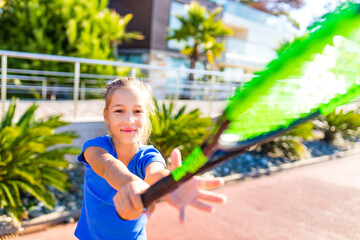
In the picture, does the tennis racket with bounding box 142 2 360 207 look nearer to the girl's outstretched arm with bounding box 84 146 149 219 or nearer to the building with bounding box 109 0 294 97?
the girl's outstretched arm with bounding box 84 146 149 219

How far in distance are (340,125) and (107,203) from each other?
9.41 meters

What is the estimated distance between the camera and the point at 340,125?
9406 millimetres

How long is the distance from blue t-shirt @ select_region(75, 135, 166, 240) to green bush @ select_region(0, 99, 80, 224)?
2.15 metres

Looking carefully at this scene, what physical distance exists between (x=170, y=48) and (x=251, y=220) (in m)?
18.3

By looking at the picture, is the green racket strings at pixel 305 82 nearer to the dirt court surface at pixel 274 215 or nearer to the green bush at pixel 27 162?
the dirt court surface at pixel 274 215

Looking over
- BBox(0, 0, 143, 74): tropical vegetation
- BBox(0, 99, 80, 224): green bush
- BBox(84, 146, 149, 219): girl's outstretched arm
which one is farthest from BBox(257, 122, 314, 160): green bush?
BBox(0, 0, 143, 74): tropical vegetation

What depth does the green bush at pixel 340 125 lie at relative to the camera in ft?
29.8

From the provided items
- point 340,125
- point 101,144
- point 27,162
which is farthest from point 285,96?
point 340,125

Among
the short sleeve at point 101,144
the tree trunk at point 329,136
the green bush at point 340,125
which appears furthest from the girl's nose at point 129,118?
the tree trunk at point 329,136

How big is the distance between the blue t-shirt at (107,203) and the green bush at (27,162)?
215 cm

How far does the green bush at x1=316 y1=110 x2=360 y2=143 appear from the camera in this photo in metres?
9.07

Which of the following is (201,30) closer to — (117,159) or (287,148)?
Answer: (287,148)

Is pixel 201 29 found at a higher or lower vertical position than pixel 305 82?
higher

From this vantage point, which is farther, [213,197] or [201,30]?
[201,30]
